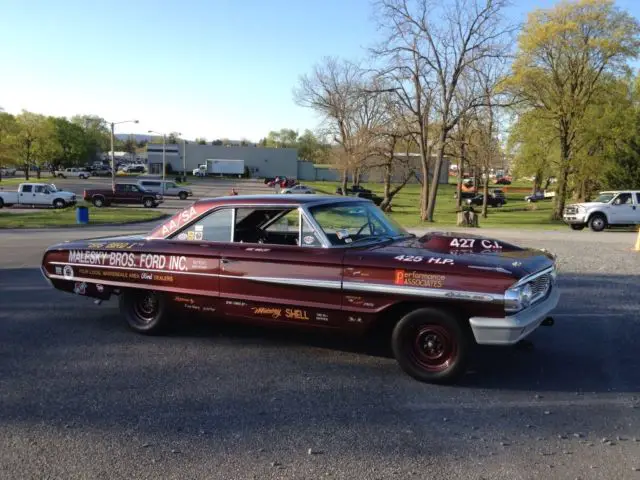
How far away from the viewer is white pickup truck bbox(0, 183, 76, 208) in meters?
36.2

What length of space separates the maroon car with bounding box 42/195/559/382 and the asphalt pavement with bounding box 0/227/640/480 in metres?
0.43

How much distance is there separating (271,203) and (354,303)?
1464mm

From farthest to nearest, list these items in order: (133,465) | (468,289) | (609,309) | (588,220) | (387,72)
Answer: (387,72) < (588,220) < (609,309) < (468,289) < (133,465)

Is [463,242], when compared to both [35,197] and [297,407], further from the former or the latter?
[35,197]

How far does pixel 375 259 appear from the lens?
4.92 meters

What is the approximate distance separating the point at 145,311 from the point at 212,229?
52.6 inches

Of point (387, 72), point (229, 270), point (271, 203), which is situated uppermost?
point (387, 72)

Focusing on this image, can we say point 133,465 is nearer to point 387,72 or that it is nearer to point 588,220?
point 588,220

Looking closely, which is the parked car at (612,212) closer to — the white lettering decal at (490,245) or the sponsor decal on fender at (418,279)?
the white lettering decal at (490,245)

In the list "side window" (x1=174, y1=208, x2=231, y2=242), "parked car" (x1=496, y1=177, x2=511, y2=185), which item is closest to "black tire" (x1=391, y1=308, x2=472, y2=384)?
"side window" (x1=174, y1=208, x2=231, y2=242)

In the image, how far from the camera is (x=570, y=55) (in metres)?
35.3

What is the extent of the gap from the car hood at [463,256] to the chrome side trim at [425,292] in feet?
Result: 0.59

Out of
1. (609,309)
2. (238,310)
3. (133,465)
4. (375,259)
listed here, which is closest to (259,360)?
(238,310)

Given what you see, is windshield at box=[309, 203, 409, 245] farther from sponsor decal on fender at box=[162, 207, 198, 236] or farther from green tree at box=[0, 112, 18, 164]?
green tree at box=[0, 112, 18, 164]
